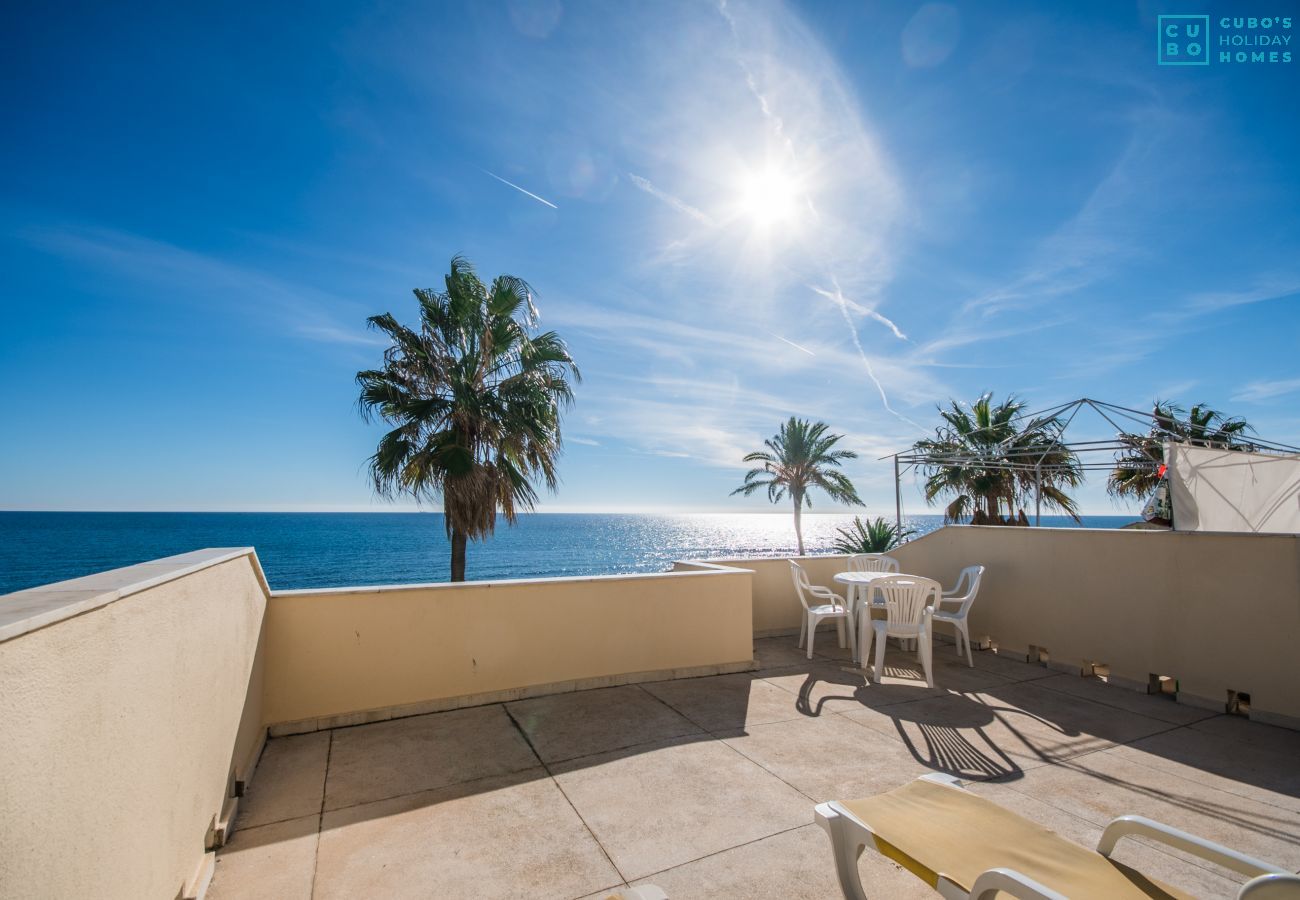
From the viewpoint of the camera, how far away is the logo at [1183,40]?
5.50m

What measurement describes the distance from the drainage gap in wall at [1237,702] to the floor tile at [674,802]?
3.96 m

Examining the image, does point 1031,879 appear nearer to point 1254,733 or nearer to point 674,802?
point 674,802

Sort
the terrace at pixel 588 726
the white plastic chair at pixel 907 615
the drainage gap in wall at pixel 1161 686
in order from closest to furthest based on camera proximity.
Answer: the terrace at pixel 588 726 → the drainage gap in wall at pixel 1161 686 → the white plastic chair at pixel 907 615

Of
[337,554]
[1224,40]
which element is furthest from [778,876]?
[337,554]

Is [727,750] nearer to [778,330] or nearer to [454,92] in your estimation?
[454,92]

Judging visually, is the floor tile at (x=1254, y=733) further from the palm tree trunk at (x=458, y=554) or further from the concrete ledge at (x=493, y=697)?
the palm tree trunk at (x=458, y=554)

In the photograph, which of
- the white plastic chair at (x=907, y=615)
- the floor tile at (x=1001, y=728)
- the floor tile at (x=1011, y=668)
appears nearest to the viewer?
the floor tile at (x=1001, y=728)

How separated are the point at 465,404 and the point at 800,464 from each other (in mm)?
14915

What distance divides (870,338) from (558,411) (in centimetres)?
1032

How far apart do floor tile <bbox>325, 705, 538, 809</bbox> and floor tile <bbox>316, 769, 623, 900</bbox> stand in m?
0.16

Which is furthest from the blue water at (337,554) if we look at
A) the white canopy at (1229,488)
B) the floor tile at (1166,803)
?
the floor tile at (1166,803)

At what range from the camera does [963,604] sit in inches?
225

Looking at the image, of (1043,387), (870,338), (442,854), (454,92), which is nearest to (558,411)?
(454,92)

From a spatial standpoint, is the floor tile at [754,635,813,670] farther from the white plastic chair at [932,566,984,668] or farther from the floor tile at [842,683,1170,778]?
the white plastic chair at [932,566,984,668]
